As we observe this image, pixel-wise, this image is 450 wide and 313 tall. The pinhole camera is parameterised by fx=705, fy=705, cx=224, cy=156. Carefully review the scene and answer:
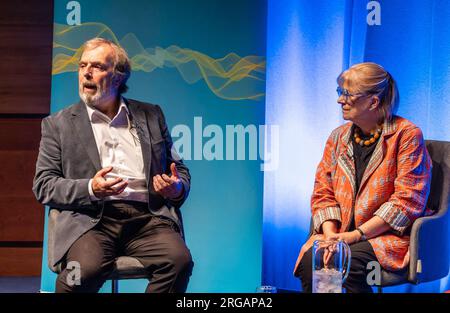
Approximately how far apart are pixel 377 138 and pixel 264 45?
1.35 metres

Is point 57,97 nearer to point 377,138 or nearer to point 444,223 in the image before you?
point 377,138

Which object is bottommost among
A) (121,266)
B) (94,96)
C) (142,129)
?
(121,266)

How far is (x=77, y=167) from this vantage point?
137 inches

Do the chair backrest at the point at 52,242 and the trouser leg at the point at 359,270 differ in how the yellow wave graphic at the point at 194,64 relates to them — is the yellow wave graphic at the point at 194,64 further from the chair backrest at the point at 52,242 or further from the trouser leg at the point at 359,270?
the trouser leg at the point at 359,270

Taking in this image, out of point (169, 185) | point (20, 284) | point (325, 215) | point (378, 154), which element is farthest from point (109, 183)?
point (20, 284)

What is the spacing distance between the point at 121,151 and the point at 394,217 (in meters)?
1.40

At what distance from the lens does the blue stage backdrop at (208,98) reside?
15.2 ft

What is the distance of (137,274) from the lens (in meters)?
3.38

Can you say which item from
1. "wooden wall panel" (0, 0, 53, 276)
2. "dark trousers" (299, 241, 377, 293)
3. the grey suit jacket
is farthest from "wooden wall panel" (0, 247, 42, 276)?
"dark trousers" (299, 241, 377, 293)

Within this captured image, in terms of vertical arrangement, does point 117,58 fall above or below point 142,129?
above

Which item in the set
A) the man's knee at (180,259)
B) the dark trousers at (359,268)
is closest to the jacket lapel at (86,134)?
the man's knee at (180,259)

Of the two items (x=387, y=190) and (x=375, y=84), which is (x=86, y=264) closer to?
(x=387, y=190)
